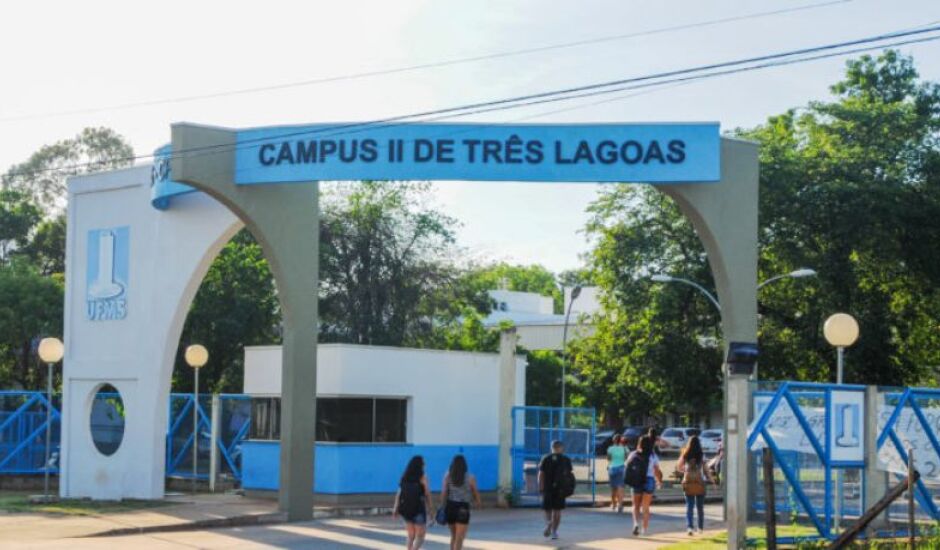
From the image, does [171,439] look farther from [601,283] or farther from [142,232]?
[601,283]

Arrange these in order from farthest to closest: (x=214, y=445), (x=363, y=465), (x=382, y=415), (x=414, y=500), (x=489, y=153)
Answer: (x=214, y=445) → (x=382, y=415) → (x=363, y=465) → (x=489, y=153) → (x=414, y=500)

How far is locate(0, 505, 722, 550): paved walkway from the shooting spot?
771 inches

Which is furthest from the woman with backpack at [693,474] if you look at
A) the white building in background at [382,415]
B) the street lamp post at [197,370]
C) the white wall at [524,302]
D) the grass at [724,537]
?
the white wall at [524,302]

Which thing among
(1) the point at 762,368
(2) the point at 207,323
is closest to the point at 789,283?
(1) the point at 762,368

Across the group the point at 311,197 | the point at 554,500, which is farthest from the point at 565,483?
the point at 311,197

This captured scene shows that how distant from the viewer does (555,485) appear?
21.0m

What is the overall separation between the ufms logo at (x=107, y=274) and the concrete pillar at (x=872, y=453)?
15332mm

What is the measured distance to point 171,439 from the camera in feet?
102

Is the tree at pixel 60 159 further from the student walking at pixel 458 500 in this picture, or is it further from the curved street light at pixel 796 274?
the student walking at pixel 458 500

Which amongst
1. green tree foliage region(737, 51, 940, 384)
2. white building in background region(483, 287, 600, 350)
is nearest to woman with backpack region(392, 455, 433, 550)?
green tree foliage region(737, 51, 940, 384)

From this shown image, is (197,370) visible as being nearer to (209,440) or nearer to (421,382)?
(209,440)

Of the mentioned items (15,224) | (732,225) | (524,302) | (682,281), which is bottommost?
(732,225)

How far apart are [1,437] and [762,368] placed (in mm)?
23503

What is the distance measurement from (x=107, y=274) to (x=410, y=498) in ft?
42.3
